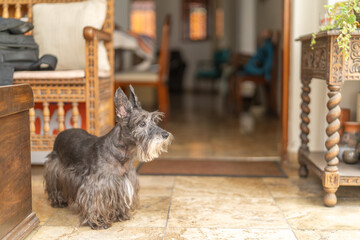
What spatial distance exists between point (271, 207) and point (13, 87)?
135 centimetres

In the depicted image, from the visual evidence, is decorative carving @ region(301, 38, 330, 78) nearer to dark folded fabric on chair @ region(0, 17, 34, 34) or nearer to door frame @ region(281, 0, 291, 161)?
door frame @ region(281, 0, 291, 161)

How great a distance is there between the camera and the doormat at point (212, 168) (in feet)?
9.55

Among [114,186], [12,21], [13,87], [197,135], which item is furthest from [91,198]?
[197,135]

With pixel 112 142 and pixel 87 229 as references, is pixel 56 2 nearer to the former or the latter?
pixel 112 142

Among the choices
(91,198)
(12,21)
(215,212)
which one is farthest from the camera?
(12,21)

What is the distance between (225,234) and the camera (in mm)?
1846

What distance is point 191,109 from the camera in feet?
23.7

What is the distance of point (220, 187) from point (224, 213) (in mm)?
474

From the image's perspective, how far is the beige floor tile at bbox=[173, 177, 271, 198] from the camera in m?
2.44

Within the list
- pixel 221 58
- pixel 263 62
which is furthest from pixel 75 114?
pixel 221 58

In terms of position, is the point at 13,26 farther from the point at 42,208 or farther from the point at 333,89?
the point at 333,89

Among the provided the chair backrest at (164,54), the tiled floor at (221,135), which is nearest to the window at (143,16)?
the tiled floor at (221,135)

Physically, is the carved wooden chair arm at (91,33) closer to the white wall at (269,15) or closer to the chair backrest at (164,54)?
the chair backrest at (164,54)

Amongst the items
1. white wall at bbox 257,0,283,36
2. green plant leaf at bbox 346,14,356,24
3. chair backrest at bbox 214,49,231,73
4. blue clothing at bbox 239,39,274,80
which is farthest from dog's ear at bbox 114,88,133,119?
chair backrest at bbox 214,49,231,73
